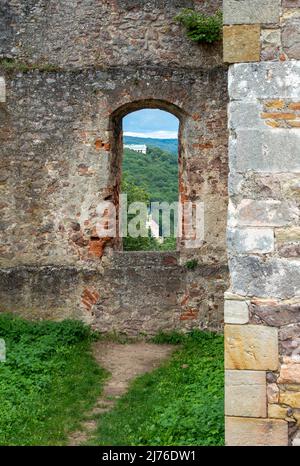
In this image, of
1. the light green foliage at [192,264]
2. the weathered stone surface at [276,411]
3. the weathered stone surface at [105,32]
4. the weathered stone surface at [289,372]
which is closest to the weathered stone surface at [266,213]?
the weathered stone surface at [289,372]

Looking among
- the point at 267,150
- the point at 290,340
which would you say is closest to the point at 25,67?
the point at 267,150

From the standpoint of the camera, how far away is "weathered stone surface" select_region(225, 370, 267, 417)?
4.17 m

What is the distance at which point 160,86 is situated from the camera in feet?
30.1

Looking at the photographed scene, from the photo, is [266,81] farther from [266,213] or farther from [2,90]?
[2,90]

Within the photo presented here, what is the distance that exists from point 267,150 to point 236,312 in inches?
45.4

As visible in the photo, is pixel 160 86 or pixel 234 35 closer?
pixel 234 35

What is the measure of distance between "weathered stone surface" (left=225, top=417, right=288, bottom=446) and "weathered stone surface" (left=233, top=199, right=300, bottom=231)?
136cm

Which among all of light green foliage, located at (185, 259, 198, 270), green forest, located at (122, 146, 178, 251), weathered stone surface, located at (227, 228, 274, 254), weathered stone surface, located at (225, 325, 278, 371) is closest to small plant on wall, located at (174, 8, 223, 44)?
light green foliage, located at (185, 259, 198, 270)

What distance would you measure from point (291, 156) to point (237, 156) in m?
0.37

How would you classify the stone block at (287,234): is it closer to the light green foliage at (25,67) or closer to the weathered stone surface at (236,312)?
the weathered stone surface at (236,312)

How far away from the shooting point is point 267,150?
421 centimetres

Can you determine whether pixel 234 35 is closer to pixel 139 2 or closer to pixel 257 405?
pixel 257 405
